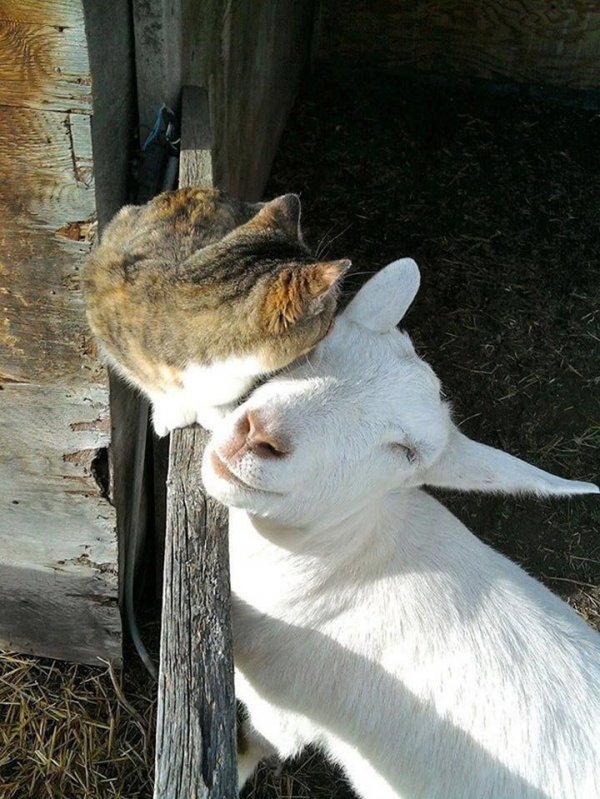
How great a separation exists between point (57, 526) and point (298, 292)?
1483 millimetres

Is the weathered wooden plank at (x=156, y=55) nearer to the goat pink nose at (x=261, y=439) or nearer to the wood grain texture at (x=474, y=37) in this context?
the goat pink nose at (x=261, y=439)

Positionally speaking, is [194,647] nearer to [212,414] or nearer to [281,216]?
[212,414]

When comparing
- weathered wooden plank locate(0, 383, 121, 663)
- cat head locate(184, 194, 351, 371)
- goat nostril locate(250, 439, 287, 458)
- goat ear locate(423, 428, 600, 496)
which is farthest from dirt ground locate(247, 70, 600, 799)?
cat head locate(184, 194, 351, 371)

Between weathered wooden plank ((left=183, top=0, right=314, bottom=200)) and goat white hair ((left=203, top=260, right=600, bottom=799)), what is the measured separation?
1202 mm

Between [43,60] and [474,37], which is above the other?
[43,60]

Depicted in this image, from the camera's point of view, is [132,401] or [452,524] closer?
[452,524]

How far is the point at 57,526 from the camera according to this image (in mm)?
2619

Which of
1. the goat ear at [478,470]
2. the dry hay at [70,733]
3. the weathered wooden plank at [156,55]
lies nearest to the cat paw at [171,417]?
the goat ear at [478,470]

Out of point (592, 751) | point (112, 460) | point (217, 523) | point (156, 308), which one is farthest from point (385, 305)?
point (592, 751)

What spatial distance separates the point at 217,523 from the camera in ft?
5.33

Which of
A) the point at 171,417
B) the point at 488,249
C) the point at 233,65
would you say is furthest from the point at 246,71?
the point at 171,417

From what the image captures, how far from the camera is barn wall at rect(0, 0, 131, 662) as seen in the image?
66.2 inches

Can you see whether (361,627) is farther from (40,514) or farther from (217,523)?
(40,514)

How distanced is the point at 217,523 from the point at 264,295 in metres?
0.46
